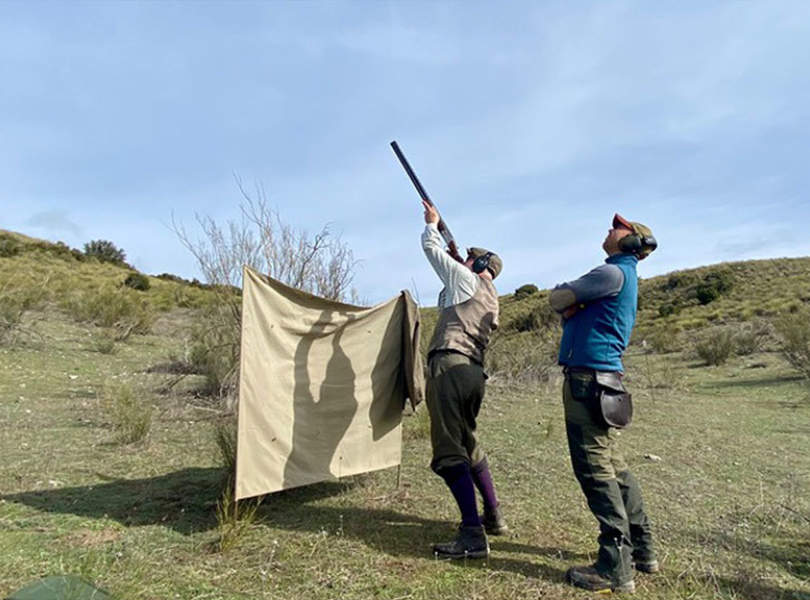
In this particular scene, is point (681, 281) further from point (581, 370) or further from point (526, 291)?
point (581, 370)

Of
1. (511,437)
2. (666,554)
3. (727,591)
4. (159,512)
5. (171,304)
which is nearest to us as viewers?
(727,591)

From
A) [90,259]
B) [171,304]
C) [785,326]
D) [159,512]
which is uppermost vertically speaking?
[90,259]

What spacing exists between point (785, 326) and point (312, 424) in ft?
43.4

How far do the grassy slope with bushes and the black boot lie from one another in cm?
7

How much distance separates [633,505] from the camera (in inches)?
140

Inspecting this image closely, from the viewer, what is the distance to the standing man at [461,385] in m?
3.78

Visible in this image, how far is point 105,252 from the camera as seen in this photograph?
43.3m

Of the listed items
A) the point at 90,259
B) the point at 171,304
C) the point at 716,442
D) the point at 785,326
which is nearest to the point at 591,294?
the point at 716,442

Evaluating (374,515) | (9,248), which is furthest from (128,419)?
(9,248)

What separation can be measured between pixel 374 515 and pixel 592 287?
2.40m

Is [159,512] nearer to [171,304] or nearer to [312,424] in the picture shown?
[312,424]

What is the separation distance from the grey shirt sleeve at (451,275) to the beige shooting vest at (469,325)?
0.05 meters

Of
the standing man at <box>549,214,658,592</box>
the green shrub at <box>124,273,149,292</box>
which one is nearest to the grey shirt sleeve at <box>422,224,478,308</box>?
the standing man at <box>549,214,658,592</box>

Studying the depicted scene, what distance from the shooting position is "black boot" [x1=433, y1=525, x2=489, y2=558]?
3693 mm
